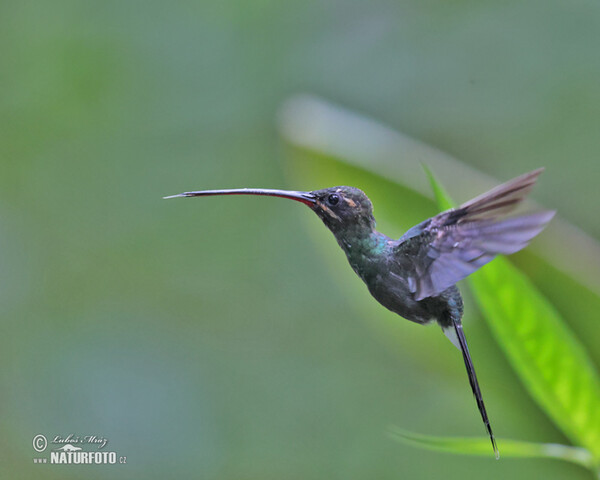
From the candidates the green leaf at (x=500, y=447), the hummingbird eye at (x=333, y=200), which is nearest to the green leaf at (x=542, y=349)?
the green leaf at (x=500, y=447)

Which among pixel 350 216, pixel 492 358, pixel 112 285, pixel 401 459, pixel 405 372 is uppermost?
pixel 350 216

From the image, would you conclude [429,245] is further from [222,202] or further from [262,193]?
[222,202]

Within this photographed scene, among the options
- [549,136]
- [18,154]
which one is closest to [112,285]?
[18,154]

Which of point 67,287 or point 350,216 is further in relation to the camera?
point 67,287

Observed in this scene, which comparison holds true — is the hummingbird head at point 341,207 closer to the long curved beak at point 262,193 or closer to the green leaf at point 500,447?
the long curved beak at point 262,193

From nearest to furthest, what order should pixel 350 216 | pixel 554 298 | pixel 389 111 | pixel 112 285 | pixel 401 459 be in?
pixel 350 216 → pixel 554 298 → pixel 401 459 → pixel 112 285 → pixel 389 111

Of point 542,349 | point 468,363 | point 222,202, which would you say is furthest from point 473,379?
point 222,202

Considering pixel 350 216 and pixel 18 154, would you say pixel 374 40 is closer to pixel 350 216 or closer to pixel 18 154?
pixel 18 154
